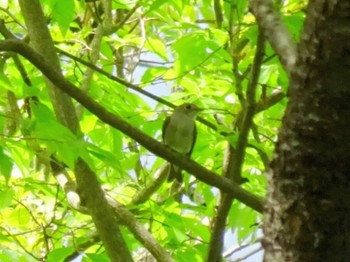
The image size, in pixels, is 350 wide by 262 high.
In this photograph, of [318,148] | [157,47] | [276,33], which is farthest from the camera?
[157,47]

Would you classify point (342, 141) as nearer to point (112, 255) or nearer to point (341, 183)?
point (341, 183)

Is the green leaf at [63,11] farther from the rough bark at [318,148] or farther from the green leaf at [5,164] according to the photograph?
the rough bark at [318,148]

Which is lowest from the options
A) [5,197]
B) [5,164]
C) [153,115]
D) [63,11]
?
[5,164]

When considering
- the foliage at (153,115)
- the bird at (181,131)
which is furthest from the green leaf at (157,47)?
the bird at (181,131)

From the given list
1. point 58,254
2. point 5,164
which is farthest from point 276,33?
point 58,254

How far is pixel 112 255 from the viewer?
93.4 inches

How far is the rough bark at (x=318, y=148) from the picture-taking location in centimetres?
82

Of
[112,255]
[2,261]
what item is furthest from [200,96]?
[2,261]

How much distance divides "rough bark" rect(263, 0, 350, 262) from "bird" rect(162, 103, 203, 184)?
81.4 inches

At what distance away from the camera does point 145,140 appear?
162 centimetres

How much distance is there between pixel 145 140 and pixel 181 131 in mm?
1933

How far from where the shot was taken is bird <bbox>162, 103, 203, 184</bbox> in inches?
123

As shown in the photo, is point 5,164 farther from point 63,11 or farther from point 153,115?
point 153,115

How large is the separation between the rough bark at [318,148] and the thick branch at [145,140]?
28.5 inches
